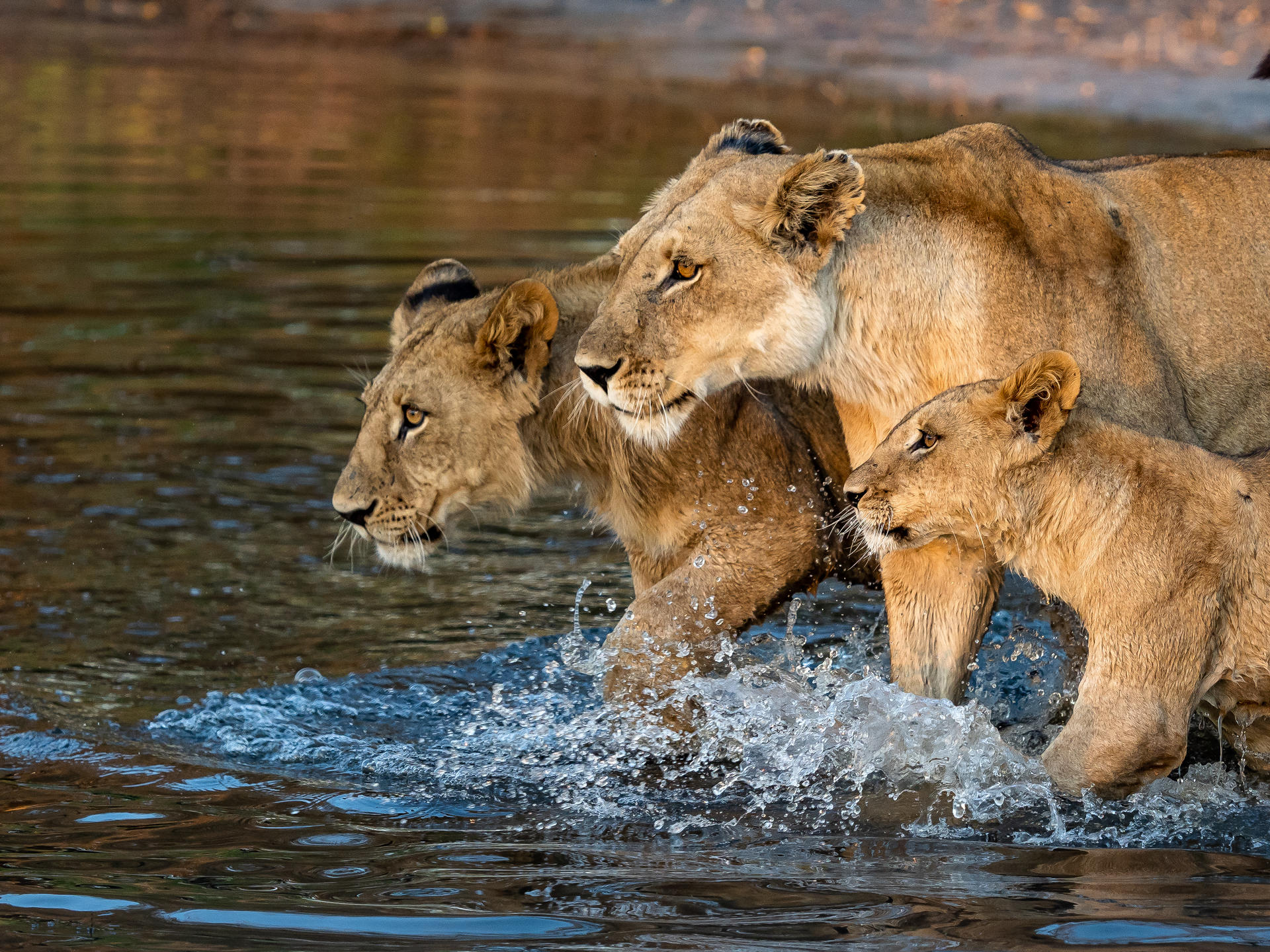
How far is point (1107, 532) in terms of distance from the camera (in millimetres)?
4707

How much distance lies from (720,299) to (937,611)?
3.68 feet

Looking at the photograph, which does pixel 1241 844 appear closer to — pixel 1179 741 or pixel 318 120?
pixel 1179 741

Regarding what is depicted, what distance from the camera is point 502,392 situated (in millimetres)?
5520

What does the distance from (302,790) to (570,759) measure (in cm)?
80

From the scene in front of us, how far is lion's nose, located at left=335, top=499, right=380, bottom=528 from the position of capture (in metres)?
5.52

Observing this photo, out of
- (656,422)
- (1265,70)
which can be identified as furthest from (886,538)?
(1265,70)

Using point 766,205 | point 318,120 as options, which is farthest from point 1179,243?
point 318,120

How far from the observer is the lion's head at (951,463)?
4.72 m

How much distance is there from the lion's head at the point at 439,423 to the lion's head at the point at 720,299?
563mm

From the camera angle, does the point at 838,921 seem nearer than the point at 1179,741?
Yes

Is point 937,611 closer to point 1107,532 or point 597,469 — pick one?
point 1107,532

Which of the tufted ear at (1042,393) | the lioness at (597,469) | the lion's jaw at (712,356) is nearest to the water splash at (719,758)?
the lioness at (597,469)

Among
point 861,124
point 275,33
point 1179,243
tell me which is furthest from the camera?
point 275,33

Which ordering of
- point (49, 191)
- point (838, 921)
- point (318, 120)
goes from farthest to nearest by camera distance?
point (318, 120) < point (49, 191) < point (838, 921)
